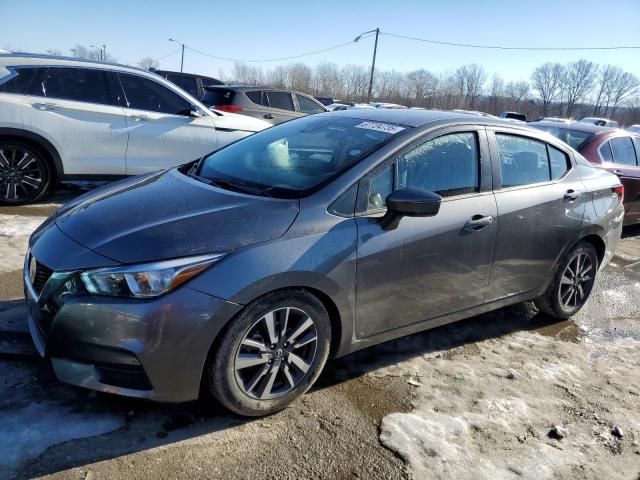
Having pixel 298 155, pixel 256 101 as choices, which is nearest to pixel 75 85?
pixel 298 155

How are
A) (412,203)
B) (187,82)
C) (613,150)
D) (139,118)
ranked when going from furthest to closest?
1. (187,82)
2. (613,150)
3. (139,118)
4. (412,203)

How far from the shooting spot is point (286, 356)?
278 cm

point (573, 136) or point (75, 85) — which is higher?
point (75, 85)

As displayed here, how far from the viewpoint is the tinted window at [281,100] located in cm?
1201

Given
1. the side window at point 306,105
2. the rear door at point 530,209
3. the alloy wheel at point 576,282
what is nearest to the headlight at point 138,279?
the rear door at point 530,209

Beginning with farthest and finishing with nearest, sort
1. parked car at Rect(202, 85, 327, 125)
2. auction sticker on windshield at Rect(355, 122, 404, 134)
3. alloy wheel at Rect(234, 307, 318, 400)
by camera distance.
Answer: parked car at Rect(202, 85, 327, 125), auction sticker on windshield at Rect(355, 122, 404, 134), alloy wheel at Rect(234, 307, 318, 400)

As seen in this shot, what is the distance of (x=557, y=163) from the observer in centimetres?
417

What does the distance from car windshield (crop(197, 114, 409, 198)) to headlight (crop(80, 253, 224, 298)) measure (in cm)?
80

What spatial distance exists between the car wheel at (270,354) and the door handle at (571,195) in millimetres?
2292

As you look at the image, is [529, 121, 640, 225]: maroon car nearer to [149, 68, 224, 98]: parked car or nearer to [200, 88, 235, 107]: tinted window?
[200, 88, 235, 107]: tinted window

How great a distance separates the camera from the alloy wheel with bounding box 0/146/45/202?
237 inches

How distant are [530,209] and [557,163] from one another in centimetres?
69

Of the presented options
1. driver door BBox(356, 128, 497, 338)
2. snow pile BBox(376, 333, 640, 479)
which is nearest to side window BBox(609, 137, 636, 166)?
snow pile BBox(376, 333, 640, 479)

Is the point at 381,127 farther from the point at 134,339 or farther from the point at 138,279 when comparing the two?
the point at 134,339
